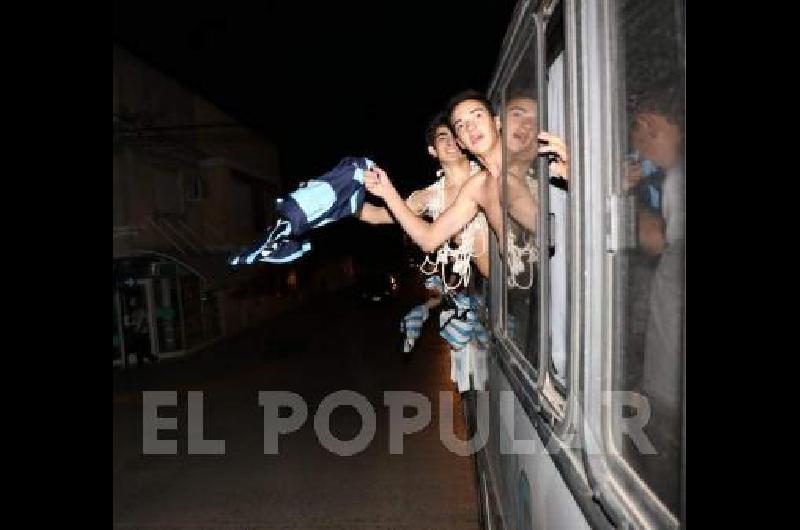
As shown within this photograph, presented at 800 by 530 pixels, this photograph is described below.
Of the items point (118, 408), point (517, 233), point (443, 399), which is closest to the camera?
point (517, 233)

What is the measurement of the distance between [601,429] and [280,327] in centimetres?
2228

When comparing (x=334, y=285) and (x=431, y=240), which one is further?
(x=334, y=285)

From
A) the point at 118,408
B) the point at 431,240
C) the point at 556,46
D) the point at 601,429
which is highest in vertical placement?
the point at 556,46

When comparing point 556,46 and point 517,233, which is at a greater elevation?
point 556,46

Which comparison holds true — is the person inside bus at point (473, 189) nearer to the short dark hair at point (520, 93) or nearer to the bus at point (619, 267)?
the short dark hair at point (520, 93)

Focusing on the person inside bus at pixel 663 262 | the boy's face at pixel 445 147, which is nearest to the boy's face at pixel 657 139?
the person inside bus at pixel 663 262

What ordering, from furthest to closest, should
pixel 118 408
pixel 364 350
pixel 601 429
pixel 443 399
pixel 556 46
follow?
1. pixel 364 350
2. pixel 118 408
3. pixel 443 399
4. pixel 556 46
5. pixel 601 429

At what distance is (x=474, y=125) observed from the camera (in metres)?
2.97

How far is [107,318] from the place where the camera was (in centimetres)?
265

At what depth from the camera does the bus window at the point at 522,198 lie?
2.50 metres

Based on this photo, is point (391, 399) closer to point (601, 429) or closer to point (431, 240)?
point (431, 240)

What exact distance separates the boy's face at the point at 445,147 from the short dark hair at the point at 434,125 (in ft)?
0.05

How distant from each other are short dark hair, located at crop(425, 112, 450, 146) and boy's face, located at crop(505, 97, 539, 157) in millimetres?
450

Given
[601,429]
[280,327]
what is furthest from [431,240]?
[280,327]
